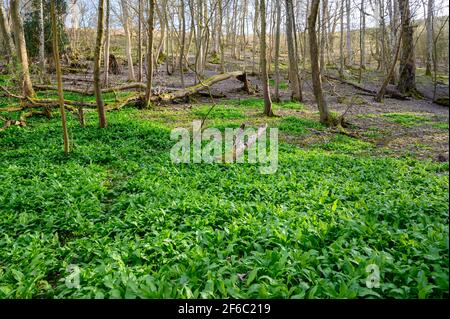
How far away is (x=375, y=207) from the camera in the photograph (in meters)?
4.96

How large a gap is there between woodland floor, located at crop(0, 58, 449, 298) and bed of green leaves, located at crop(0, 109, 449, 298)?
0.02 metres

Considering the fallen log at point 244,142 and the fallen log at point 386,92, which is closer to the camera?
the fallen log at point 244,142

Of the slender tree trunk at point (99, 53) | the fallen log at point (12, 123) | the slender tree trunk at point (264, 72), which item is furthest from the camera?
the slender tree trunk at point (264, 72)

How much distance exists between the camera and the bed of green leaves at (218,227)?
10.5ft

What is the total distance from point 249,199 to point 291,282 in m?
2.57

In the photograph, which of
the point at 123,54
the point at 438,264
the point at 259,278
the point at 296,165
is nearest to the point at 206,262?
the point at 259,278

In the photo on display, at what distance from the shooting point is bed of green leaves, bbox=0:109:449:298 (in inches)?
125

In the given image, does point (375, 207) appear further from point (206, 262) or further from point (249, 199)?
point (206, 262)

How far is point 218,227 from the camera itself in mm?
4660

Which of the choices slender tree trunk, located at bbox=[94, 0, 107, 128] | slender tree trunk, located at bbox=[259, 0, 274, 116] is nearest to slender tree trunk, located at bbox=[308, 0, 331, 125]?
slender tree trunk, located at bbox=[259, 0, 274, 116]

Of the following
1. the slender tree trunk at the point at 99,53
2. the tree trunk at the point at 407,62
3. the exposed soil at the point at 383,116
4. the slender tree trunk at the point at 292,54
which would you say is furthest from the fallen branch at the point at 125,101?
the tree trunk at the point at 407,62

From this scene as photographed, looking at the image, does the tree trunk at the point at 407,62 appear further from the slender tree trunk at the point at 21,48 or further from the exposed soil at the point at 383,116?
the slender tree trunk at the point at 21,48

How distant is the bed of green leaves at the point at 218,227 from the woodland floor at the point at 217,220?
2 cm

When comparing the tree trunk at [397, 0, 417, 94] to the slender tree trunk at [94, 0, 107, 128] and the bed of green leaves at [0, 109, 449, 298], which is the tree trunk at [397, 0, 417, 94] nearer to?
the bed of green leaves at [0, 109, 449, 298]
